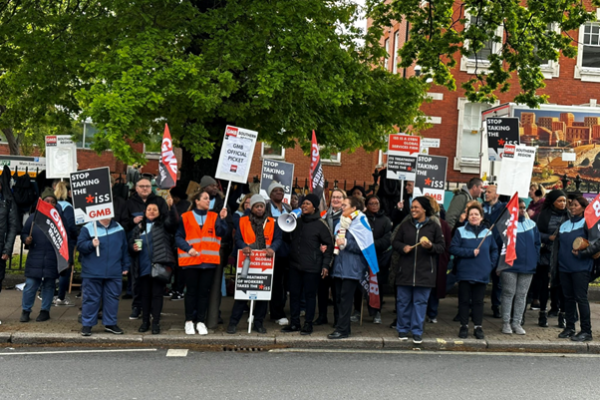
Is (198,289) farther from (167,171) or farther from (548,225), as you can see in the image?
(548,225)

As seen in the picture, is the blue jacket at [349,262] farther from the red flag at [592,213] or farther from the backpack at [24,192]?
the backpack at [24,192]

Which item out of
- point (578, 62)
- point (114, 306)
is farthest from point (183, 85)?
point (578, 62)

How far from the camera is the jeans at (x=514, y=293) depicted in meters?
11.2

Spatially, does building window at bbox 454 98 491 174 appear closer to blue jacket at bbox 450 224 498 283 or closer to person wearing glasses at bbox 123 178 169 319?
blue jacket at bbox 450 224 498 283

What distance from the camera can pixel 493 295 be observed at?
1266 centimetres

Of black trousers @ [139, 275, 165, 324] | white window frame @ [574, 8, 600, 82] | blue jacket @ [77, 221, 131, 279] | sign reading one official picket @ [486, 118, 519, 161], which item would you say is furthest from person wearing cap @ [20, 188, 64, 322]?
white window frame @ [574, 8, 600, 82]

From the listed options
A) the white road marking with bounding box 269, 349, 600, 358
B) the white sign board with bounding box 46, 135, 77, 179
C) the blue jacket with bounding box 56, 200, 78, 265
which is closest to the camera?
the white road marking with bounding box 269, 349, 600, 358

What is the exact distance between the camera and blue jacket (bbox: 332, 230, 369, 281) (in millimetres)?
10445

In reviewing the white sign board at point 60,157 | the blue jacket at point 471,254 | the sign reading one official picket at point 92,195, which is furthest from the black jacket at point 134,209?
the blue jacket at point 471,254

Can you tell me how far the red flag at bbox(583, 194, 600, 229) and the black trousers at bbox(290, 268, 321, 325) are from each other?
3.63 metres

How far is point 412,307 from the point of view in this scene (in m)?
10.5

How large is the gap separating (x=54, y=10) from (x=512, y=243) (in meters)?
9.31

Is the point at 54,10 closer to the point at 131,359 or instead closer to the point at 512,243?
the point at 131,359

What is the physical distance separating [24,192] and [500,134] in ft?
28.5
